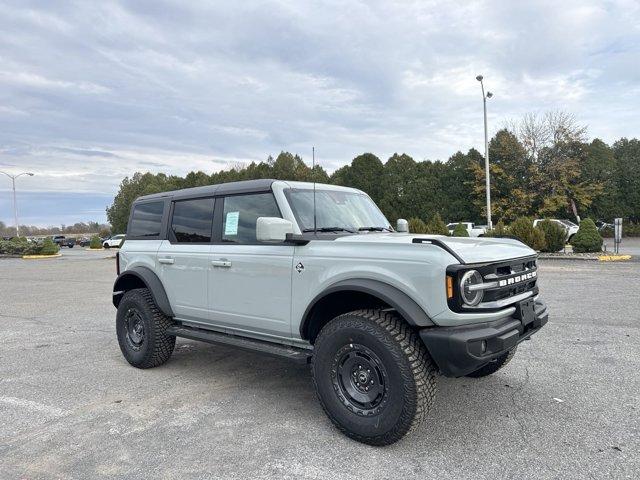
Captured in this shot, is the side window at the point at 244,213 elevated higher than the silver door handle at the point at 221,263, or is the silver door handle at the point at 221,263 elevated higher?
the side window at the point at 244,213

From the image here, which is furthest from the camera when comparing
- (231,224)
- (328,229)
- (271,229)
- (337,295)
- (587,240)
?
(587,240)

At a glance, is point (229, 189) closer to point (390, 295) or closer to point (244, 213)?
point (244, 213)

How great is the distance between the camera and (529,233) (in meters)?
20.1

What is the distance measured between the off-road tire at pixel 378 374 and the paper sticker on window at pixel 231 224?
1.45 metres

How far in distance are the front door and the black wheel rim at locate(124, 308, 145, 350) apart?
124 centimetres

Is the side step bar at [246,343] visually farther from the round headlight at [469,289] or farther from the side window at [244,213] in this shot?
the round headlight at [469,289]

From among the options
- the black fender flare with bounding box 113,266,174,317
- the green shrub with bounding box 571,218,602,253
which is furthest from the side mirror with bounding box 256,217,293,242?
the green shrub with bounding box 571,218,602,253

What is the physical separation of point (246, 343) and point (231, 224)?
1.13 metres

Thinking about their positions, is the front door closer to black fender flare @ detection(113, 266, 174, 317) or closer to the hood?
the hood

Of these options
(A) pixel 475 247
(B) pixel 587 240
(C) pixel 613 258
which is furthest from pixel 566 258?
(A) pixel 475 247

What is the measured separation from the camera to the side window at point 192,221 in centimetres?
473

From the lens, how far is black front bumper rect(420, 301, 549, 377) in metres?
2.97

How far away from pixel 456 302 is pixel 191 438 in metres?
2.16

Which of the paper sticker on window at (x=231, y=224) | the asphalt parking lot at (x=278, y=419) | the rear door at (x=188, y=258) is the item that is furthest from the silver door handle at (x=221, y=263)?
the asphalt parking lot at (x=278, y=419)
